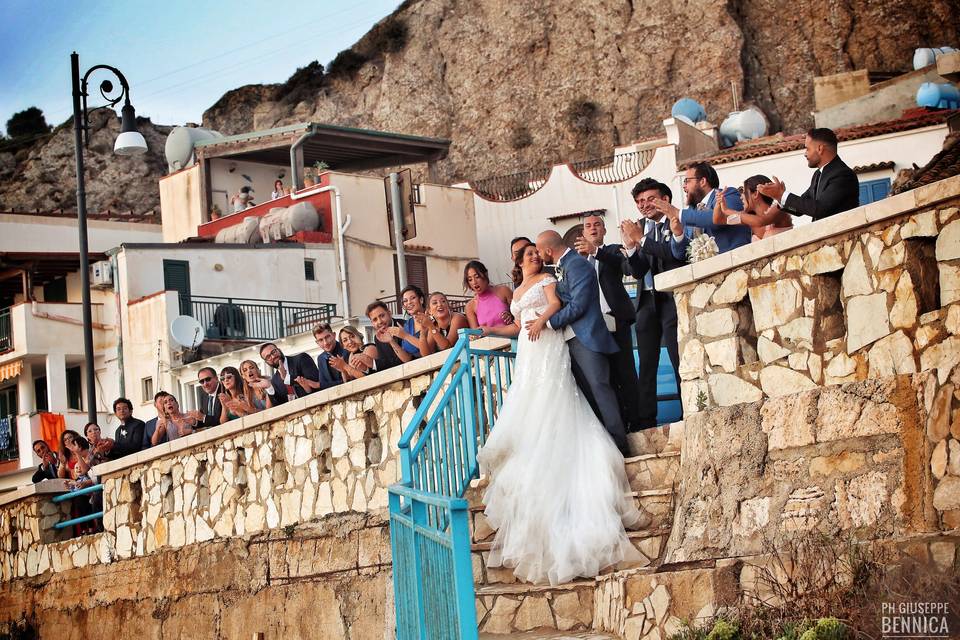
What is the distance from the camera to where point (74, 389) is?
32.4 meters

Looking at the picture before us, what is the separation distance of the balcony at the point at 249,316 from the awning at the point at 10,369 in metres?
5.42

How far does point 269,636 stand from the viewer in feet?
37.0

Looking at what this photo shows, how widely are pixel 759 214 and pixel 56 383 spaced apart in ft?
86.5

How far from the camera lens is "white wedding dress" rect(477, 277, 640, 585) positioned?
26.2ft

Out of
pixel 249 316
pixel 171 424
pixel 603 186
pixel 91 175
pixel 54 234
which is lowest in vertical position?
pixel 171 424

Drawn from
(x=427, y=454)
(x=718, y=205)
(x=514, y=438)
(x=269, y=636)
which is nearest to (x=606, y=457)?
(x=514, y=438)

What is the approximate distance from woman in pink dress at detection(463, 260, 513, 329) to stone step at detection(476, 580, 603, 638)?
102 inches

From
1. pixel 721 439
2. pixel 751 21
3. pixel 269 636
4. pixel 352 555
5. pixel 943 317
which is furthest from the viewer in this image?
pixel 751 21

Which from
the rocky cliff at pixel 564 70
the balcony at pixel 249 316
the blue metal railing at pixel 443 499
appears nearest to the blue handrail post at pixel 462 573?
the blue metal railing at pixel 443 499

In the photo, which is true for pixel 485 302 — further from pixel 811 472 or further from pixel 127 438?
pixel 127 438

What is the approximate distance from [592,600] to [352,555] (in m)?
3.20

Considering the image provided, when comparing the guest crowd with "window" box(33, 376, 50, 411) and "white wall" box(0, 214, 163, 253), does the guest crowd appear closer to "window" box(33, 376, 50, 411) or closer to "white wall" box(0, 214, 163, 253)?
"window" box(33, 376, 50, 411)

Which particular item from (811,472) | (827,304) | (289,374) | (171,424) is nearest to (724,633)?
(811,472)

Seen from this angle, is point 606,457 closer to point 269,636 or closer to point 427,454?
point 427,454
